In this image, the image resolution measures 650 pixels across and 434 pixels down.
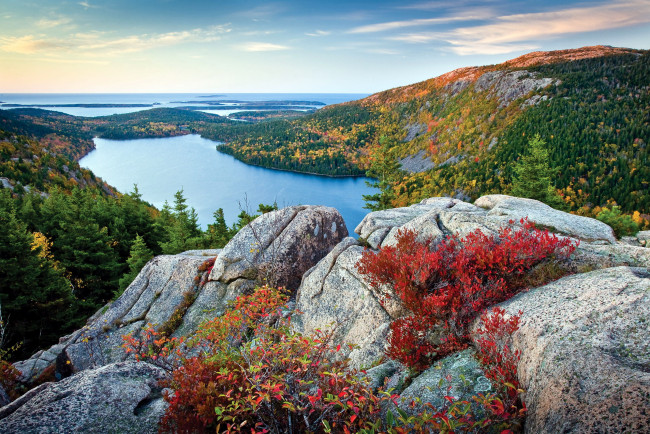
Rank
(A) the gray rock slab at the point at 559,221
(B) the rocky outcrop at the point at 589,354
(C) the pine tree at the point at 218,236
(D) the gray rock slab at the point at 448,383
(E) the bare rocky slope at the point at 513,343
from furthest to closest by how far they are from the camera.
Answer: (C) the pine tree at the point at 218,236
(A) the gray rock slab at the point at 559,221
(D) the gray rock slab at the point at 448,383
(E) the bare rocky slope at the point at 513,343
(B) the rocky outcrop at the point at 589,354

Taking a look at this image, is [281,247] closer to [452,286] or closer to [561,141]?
[452,286]

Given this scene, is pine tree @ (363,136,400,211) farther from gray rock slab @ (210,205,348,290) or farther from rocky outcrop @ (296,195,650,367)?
rocky outcrop @ (296,195,650,367)

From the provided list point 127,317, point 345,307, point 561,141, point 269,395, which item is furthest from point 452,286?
point 561,141

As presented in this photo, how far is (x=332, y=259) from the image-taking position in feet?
41.3

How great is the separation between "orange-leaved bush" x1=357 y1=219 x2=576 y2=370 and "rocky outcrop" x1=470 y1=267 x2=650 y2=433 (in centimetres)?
87

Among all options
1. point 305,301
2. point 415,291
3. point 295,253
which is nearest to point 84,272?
point 295,253

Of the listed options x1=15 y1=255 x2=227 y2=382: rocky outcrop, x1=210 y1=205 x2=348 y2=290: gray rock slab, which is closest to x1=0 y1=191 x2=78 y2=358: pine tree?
x1=15 y1=255 x2=227 y2=382: rocky outcrop

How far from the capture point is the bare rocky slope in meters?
4.27

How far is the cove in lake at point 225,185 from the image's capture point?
10744 cm

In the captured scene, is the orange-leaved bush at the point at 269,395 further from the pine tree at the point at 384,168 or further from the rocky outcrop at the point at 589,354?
the pine tree at the point at 384,168

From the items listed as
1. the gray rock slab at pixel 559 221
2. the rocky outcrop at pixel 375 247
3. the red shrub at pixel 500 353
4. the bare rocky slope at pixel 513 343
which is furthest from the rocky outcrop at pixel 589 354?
the gray rock slab at pixel 559 221

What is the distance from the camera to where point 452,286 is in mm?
7602

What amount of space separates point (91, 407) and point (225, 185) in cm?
13948

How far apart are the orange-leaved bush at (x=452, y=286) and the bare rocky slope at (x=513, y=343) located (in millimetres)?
404
